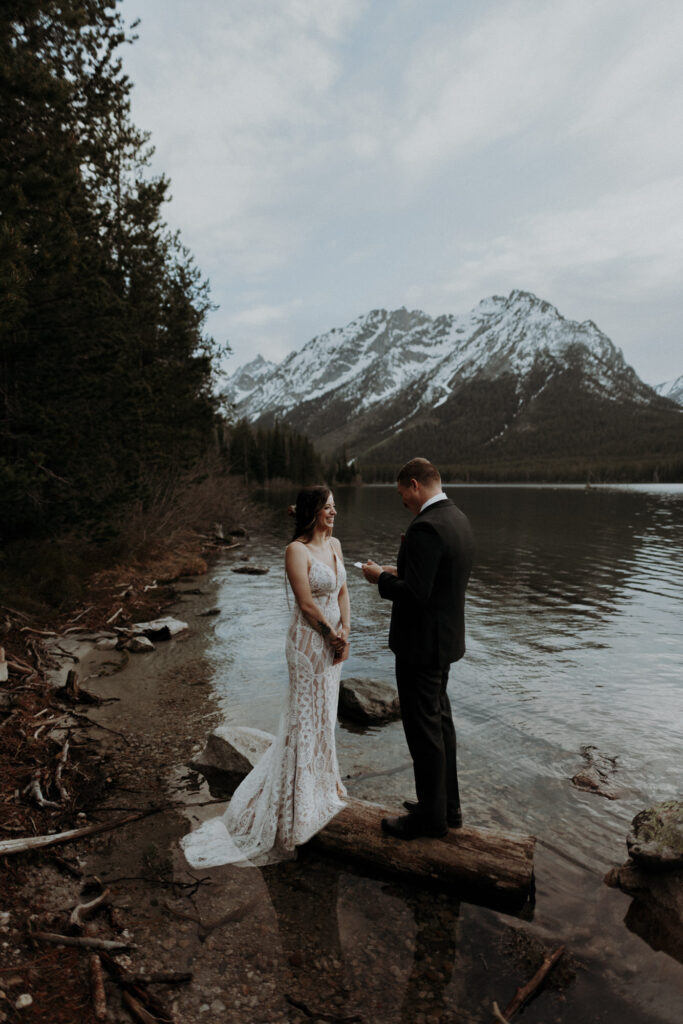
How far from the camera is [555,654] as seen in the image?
13633mm

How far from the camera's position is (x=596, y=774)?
7.56 m

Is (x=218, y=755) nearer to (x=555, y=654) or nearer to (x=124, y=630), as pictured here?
(x=124, y=630)

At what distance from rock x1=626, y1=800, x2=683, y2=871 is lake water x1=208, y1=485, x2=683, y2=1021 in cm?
41

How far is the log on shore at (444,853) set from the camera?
181 inches

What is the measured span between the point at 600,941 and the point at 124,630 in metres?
11.0

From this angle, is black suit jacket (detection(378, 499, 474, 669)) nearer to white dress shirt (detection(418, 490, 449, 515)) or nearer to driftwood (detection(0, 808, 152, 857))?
white dress shirt (detection(418, 490, 449, 515))

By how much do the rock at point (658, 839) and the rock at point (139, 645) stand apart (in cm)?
977

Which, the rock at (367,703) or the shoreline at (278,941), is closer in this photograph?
the shoreline at (278,941)

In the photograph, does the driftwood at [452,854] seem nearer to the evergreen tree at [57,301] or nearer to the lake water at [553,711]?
the lake water at [553,711]

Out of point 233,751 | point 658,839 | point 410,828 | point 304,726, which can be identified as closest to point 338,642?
point 304,726

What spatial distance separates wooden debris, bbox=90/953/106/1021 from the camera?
3334 mm

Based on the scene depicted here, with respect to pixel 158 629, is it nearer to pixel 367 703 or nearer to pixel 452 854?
pixel 367 703

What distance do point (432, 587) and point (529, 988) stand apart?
2732 mm

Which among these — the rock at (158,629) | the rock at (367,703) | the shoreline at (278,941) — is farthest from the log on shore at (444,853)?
the rock at (158,629)
